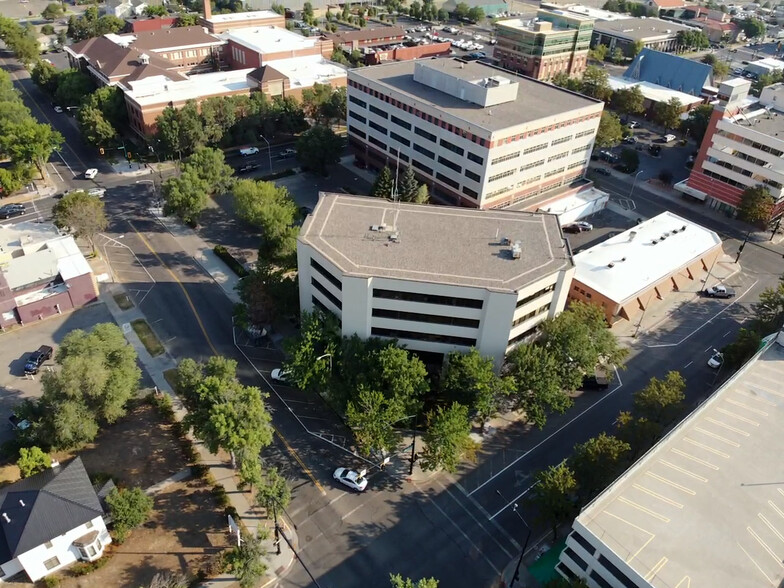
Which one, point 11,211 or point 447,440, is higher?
point 447,440

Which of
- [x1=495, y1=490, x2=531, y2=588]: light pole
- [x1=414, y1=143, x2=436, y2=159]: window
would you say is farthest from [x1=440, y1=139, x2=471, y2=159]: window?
[x1=495, y1=490, x2=531, y2=588]: light pole

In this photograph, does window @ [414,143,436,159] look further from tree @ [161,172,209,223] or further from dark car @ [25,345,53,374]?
dark car @ [25,345,53,374]

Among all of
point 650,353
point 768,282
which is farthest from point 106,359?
point 768,282

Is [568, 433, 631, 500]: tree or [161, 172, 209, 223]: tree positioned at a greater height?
[161, 172, 209, 223]: tree

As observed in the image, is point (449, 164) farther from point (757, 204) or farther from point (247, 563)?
point (247, 563)

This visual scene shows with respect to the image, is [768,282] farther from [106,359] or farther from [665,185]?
[106,359]

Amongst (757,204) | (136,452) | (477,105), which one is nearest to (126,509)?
(136,452)

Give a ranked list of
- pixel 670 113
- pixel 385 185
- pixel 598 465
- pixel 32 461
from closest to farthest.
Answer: pixel 598 465 → pixel 32 461 → pixel 385 185 → pixel 670 113
